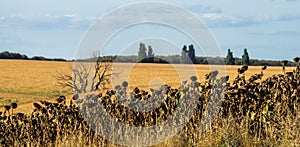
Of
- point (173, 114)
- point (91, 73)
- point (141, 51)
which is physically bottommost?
point (91, 73)

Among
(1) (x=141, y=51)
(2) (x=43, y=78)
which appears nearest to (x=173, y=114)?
(1) (x=141, y=51)

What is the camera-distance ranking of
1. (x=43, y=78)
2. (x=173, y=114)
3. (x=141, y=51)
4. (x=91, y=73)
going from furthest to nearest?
(x=43, y=78) → (x=91, y=73) → (x=141, y=51) → (x=173, y=114)

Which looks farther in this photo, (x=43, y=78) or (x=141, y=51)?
(x=43, y=78)

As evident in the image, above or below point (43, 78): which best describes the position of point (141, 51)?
above

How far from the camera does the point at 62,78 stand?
61.4 meters

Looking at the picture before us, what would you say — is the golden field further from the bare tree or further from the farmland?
the farmland

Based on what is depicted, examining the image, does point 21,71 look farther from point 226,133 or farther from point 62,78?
point 226,133

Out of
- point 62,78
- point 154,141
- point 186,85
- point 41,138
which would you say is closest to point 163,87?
point 186,85

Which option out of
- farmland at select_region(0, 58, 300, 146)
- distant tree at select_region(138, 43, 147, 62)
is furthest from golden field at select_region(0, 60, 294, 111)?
farmland at select_region(0, 58, 300, 146)

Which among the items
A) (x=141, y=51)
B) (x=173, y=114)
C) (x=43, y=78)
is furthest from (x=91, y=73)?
(x=173, y=114)

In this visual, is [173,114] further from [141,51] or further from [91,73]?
[91,73]

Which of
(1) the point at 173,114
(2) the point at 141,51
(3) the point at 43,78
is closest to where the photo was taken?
(1) the point at 173,114

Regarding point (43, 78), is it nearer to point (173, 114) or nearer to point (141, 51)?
point (141, 51)

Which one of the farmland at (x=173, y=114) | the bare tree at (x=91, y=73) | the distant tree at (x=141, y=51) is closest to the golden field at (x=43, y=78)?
the bare tree at (x=91, y=73)
